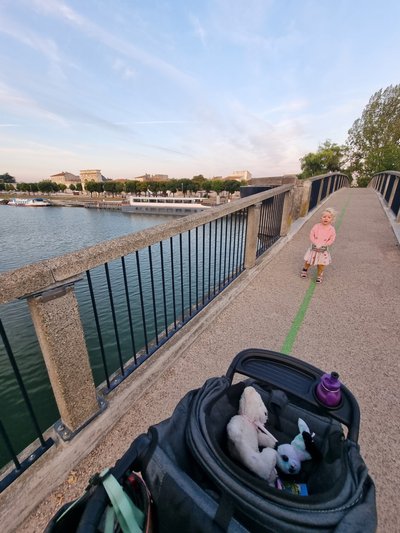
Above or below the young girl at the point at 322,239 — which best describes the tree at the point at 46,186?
below

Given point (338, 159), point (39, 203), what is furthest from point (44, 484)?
point (39, 203)

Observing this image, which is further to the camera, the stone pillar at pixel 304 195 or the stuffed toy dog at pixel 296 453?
the stone pillar at pixel 304 195

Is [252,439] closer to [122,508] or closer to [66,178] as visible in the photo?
[122,508]

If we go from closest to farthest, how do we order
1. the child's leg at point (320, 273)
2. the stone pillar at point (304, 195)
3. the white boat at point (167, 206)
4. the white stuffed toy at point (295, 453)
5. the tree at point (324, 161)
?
the white stuffed toy at point (295, 453) → the child's leg at point (320, 273) → the stone pillar at point (304, 195) → the tree at point (324, 161) → the white boat at point (167, 206)

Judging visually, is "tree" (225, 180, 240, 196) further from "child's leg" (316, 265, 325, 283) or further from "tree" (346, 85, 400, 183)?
"child's leg" (316, 265, 325, 283)

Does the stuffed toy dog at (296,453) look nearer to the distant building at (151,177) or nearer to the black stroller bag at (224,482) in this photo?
the black stroller bag at (224,482)

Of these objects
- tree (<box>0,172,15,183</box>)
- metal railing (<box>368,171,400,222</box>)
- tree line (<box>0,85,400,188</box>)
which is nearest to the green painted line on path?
metal railing (<box>368,171,400,222</box>)

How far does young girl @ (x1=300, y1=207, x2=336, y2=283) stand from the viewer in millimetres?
4270

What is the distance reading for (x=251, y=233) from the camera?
4.52 m

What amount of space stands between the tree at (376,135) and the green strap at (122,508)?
42.1m

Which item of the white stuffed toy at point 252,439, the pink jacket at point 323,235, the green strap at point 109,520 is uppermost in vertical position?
the pink jacket at point 323,235

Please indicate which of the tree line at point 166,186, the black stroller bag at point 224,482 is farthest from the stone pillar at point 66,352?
the tree line at point 166,186

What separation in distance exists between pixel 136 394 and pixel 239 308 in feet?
6.61

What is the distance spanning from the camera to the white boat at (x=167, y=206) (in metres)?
60.6
